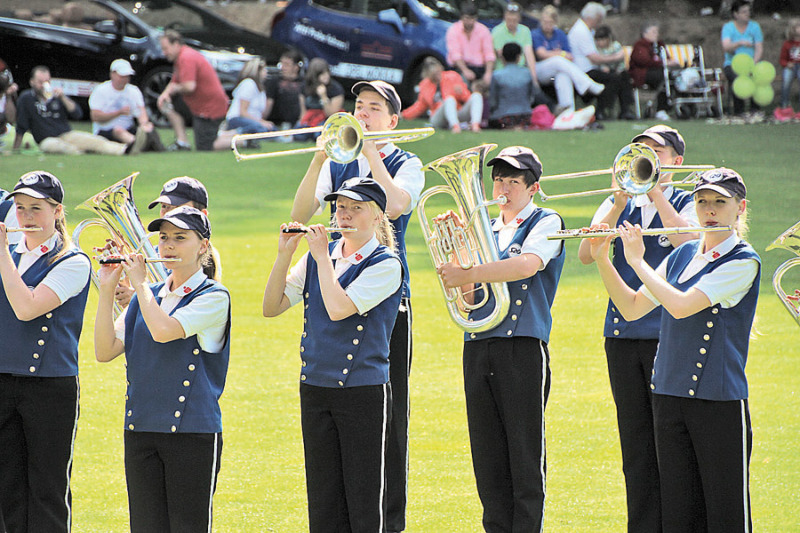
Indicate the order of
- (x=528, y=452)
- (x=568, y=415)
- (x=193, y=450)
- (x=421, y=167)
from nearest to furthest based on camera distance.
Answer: (x=193, y=450), (x=528, y=452), (x=421, y=167), (x=568, y=415)

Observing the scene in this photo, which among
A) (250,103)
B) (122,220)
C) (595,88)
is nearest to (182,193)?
(122,220)

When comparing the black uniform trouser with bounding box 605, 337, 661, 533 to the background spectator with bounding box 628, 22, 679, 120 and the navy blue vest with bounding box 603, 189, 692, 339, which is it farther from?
the background spectator with bounding box 628, 22, 679, 120

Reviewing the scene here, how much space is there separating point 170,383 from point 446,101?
1241cm

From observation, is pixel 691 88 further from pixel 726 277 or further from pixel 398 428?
pixel 726 277

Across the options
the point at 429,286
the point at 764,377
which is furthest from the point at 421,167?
the point at 429,286

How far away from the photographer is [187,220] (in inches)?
186

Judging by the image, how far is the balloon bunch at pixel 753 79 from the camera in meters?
18.9

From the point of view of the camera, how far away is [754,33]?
19.6 metres

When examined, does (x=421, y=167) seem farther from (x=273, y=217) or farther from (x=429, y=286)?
(x=273, y=217)

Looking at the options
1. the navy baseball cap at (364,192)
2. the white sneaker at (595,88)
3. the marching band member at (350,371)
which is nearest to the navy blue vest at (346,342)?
the marching band member at (350,371)

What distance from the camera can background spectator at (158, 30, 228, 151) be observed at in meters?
16.0

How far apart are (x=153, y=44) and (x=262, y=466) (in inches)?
467

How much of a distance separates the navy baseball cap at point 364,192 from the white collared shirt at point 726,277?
1.31m

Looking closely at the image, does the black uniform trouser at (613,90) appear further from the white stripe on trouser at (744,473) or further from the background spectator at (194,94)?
the white stripe on trouser at (744,473)
